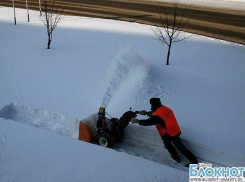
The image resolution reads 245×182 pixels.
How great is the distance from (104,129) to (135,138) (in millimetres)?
720

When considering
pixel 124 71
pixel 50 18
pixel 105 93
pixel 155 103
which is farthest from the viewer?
pixel 50 18

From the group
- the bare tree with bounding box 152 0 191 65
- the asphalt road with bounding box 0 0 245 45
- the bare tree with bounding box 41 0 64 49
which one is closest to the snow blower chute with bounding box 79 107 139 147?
the bare tree with bounding box 152 0 191 65

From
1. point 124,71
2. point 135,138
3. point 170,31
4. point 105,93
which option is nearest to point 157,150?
point 135,138

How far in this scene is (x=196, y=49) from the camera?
12086 mm

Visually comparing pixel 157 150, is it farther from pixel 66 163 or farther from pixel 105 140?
pixel 66 163

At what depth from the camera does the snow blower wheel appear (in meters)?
5.76

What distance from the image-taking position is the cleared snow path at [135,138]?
553 cm

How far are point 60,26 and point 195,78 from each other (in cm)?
882

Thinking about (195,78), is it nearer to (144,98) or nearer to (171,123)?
(144,98)

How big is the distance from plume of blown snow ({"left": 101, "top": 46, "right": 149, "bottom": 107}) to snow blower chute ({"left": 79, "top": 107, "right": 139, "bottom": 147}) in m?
1.22

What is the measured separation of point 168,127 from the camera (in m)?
5.28

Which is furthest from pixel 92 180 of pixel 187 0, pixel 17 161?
pixel 187 0

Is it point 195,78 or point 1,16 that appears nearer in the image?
point 195,78

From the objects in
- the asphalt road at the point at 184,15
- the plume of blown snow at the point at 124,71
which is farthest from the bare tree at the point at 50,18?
the plume of blown snow at the point at 124,71
